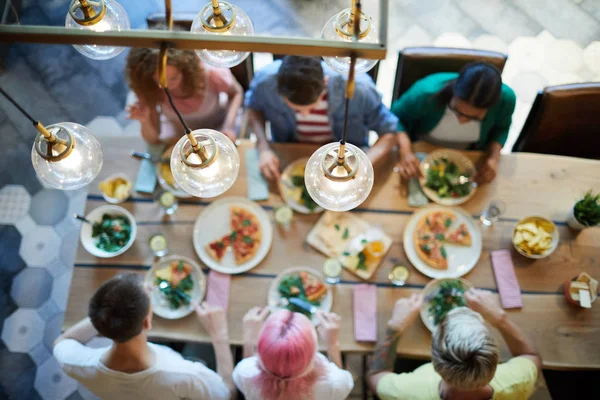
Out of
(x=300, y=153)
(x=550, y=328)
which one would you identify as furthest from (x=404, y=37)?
(x=550, y=328)

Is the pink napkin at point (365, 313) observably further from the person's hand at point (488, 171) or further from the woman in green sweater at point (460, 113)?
the person's hand at point (488, 171)

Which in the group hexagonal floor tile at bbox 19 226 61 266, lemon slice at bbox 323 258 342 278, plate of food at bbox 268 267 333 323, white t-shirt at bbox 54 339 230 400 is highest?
lemon slice at bbox 323 258 342 278

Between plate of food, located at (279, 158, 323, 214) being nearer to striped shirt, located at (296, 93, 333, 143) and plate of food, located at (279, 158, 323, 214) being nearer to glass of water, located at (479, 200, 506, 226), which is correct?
striped shirt, located at (296, 93, 333, 143)

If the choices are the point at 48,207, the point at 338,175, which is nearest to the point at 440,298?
the point at 338,175

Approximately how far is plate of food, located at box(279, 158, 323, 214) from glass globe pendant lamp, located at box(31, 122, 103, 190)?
1204 millimetres

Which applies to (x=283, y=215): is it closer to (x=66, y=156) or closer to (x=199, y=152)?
(x=199, y=152)

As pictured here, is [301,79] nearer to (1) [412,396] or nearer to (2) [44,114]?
(1) [412,396]

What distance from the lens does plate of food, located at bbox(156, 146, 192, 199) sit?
2.46 metres

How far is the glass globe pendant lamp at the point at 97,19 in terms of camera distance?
141 cm

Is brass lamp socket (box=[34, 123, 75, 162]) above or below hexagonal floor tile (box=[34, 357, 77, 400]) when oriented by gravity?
above

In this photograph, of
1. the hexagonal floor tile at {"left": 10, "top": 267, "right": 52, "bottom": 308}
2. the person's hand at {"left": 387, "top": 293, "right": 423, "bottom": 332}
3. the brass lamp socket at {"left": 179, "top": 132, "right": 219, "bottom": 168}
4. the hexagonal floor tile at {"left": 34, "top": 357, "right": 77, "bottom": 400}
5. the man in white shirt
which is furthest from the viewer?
the hexagonal floor tile at {"left": 10, "top": 267, "right": 52, "bottom": 308}

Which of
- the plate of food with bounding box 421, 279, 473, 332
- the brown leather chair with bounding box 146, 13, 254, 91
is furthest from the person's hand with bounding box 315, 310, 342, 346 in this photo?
the brown leather chair with bounding box 146, 13, 254, 91

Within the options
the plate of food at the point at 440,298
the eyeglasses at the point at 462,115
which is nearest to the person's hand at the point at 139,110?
the eyeglasses at the point at 462,115

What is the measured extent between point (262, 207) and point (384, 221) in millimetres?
668
